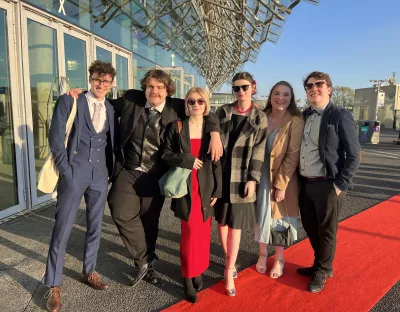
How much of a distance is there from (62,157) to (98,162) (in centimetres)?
31

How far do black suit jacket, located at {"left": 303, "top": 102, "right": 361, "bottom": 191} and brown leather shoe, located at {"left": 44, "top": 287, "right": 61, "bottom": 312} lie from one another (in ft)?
8.09

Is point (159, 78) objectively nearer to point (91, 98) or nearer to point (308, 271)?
point (91, 98)

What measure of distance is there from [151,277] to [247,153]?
1.47 meters

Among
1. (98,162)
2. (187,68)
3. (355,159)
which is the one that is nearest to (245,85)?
(355,159)

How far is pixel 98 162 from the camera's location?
2680 millimetres

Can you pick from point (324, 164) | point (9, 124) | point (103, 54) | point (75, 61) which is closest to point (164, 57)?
point (103, 54)

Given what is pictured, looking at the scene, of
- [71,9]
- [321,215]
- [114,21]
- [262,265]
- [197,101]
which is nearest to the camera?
[197,101]

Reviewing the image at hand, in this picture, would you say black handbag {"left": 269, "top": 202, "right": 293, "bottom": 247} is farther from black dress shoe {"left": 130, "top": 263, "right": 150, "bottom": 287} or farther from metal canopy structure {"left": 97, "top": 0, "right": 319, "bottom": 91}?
metal canopy structure {"left": 97, "top": 0, "right": 319, "bottom": 91}

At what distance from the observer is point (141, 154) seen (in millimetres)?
2734

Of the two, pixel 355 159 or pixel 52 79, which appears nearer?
pixel 355 159

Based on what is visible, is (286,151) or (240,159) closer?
(240,159)

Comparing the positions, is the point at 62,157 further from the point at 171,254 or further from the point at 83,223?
the point at 83,223

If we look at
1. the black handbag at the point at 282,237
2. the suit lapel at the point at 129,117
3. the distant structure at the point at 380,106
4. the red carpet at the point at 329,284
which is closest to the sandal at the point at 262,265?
the red carpet at the point at 329,284

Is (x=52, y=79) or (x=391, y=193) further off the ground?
(x=52, y=79)
